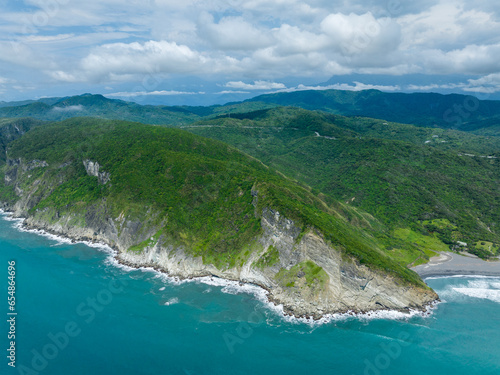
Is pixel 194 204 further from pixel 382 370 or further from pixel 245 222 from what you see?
pixel 382 370

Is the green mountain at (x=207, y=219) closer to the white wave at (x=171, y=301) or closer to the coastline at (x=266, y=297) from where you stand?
the coastline at (x=266, y=297)

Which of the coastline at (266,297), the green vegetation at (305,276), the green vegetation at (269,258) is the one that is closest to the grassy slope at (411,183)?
the coastline at (266,297)

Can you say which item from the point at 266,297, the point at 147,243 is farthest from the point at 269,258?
the point at 147,243

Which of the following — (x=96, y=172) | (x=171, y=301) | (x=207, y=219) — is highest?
(x=96, y=172)

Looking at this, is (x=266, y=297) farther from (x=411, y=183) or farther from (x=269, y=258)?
(x=411, y=183)

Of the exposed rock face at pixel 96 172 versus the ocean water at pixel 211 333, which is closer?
the ocean water at pixel 211 333

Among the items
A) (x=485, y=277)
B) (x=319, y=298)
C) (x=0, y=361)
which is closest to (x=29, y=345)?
(x=0, y=361)

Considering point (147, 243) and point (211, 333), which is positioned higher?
point (147, 243)
